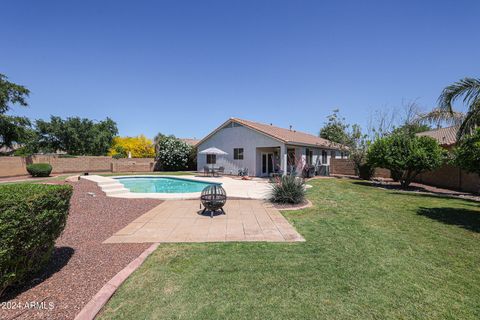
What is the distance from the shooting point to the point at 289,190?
917 cm

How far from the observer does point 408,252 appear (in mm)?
4633

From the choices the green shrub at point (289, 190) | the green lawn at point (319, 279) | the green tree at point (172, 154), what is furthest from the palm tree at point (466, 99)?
the green tree at point (172, 154)

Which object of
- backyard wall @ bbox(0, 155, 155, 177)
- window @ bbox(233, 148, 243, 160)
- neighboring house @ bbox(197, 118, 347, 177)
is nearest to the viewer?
neighboring house @ bbox(197, 118, 347, 177)

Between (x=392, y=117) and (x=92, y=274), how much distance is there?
26984mm

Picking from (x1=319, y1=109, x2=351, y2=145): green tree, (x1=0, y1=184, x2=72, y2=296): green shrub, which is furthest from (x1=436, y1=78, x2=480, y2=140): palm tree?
(x1=0, y1=184, x2=72, y2=296): green shrub

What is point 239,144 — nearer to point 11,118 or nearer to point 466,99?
point 466,99

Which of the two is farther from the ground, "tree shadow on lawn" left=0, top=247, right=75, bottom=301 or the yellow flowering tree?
the yellow flowering tree

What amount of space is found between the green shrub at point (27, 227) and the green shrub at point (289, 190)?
7137mm

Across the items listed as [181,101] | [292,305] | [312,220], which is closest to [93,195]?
[312,220]

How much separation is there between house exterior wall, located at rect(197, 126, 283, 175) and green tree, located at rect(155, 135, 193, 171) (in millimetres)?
4962

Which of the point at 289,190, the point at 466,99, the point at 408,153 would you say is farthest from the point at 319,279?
the point at 408,153

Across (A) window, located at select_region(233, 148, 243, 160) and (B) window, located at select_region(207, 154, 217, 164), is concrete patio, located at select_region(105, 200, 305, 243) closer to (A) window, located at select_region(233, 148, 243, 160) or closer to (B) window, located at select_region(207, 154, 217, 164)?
(A) window, located at select_region(233, 148, 243, 160)

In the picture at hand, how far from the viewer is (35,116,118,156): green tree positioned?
1537 inches

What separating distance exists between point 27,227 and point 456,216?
10.9m
